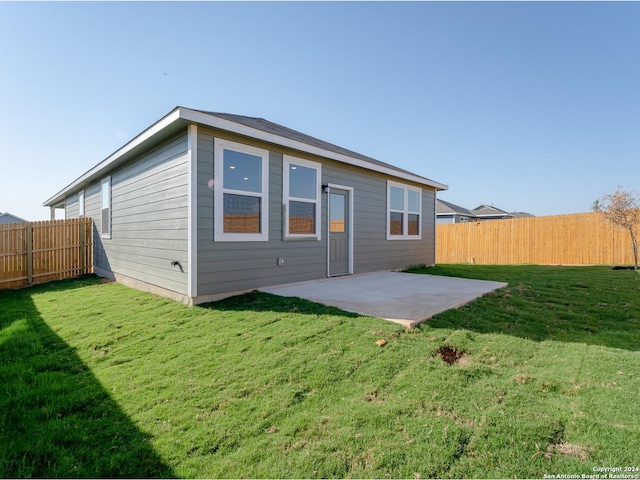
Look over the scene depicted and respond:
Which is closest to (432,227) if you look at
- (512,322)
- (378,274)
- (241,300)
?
(378,274)

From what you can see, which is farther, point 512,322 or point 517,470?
point 512,322

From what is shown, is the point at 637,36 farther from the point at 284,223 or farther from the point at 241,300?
the point at 241,300

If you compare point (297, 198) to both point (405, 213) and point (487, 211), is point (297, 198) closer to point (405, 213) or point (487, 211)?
point (405, 213)

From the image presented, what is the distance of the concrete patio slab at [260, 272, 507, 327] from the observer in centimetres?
400

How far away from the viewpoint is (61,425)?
201cm

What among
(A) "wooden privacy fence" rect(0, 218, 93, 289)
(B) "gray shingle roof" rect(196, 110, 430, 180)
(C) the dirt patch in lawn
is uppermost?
(B) "gray shingle roof" rect(196, 110, 430, 180)

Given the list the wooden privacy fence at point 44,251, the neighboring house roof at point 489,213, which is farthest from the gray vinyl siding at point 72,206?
the neighboring house roof at point 489,213

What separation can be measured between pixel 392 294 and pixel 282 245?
2307 mm

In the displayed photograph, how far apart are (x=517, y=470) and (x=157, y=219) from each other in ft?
19.9

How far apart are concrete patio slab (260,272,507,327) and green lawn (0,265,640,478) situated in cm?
30

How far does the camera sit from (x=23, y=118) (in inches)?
375

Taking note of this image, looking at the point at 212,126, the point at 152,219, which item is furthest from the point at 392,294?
the point at 152,219

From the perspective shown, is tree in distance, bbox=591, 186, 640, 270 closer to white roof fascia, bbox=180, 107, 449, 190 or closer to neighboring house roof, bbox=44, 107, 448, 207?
neighboring house roof, bbox=44, 107, 448, 207

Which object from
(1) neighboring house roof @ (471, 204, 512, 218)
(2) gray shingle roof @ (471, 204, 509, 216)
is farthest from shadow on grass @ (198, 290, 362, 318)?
(2) gray shingle roof @ (471, 204, 509, 216)
